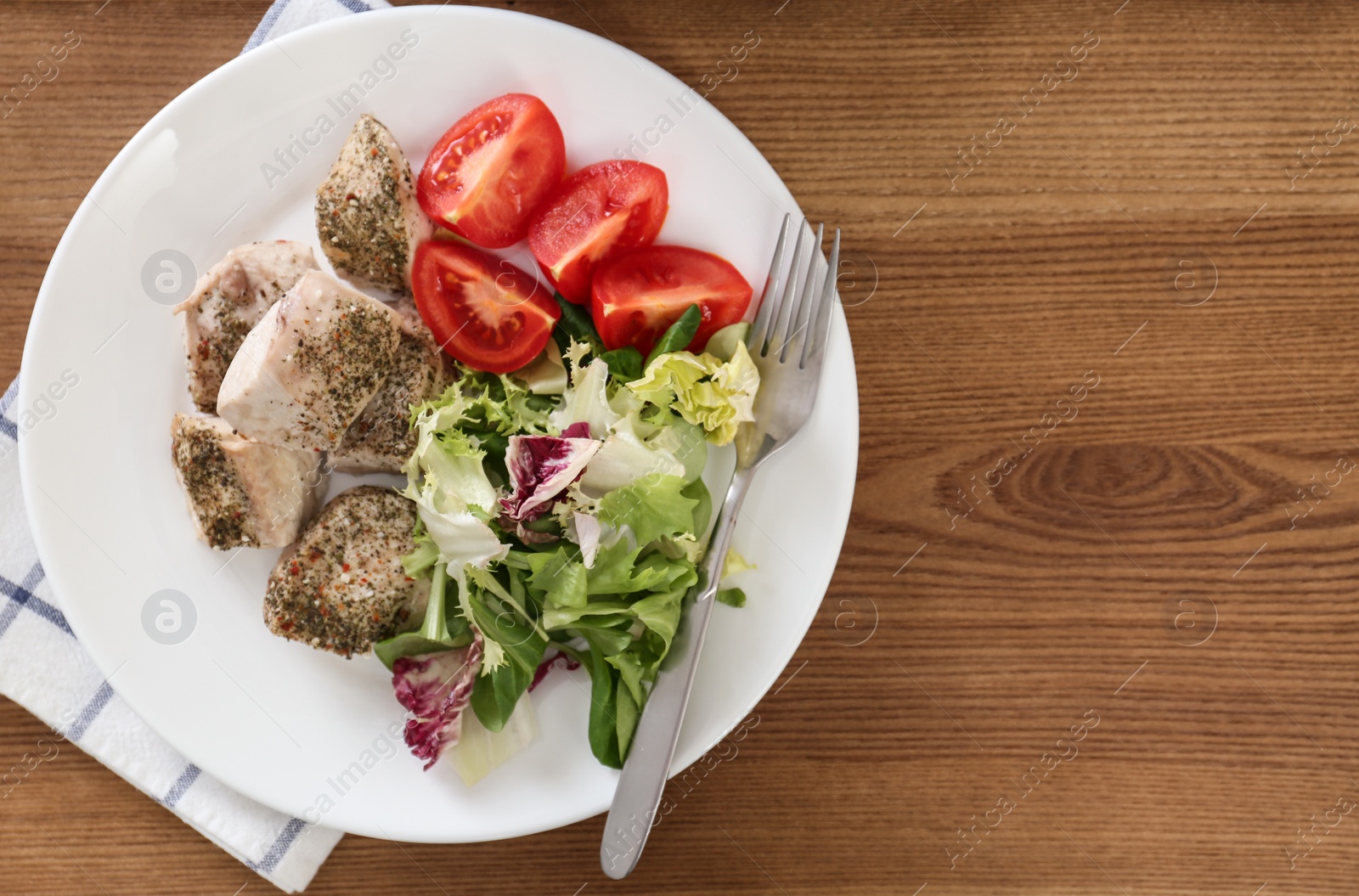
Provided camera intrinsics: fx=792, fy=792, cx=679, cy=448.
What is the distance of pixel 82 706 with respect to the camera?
7.98 ft

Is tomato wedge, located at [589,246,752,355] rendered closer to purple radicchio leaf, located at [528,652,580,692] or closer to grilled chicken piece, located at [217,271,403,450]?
grilled chicken piece, located at [217,271,403,450]

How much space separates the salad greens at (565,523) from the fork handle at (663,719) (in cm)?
5

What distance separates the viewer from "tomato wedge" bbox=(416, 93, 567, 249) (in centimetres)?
211

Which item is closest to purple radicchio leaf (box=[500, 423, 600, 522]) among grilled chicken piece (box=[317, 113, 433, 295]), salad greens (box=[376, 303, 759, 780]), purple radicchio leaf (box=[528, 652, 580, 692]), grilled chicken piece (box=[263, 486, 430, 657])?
salad greens (box=[376, 303, 759, 780])

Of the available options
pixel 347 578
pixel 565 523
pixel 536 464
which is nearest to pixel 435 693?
pixel 347 578

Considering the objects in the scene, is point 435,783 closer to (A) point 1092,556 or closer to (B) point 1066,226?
(A) point 1092,556

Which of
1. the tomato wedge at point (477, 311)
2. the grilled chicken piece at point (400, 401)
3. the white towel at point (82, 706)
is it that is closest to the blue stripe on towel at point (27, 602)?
the white towel at point (82, 706)

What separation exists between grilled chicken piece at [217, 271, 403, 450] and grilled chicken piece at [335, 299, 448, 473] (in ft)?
0.19

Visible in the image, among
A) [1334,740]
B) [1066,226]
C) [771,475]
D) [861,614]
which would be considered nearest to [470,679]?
[771,475]

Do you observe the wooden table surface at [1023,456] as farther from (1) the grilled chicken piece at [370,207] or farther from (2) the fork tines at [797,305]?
(1) the grilled chicken piece at [370,207]

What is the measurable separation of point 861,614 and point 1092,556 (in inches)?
31.5

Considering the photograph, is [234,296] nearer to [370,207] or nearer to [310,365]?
[310,365]

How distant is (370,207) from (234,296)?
46cm

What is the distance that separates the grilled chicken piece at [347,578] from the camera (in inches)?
85.5
